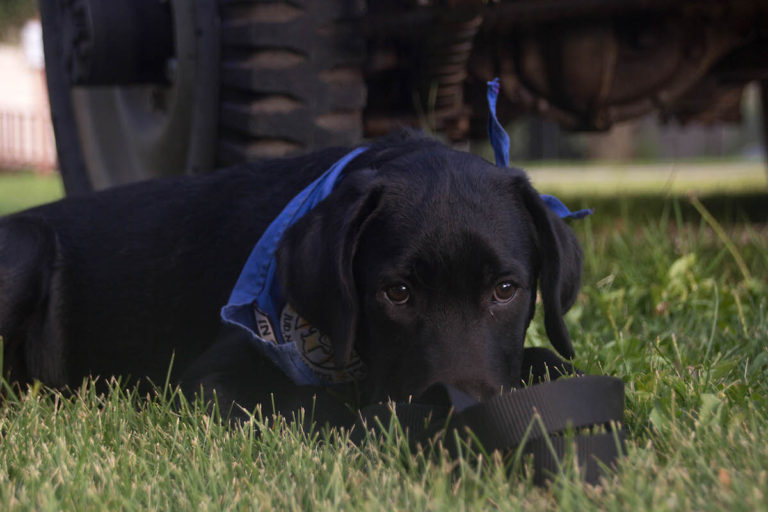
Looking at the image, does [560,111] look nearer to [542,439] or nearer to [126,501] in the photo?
[542,439]

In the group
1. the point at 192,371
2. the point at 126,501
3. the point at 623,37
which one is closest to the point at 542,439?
the point at 126,501

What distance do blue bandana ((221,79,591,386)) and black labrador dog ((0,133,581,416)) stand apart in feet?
0.26

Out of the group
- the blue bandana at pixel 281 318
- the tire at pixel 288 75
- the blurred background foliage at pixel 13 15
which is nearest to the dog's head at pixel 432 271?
the blue bandana at pixel 281 318

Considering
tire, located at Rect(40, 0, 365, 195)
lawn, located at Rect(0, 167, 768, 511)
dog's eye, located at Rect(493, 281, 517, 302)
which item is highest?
tire, located at Rect(40, 0, 365, 195)

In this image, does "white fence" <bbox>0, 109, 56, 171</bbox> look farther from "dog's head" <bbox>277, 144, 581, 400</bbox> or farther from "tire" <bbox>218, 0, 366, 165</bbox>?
"dog's head" <bbox>277, 144, 581, 400</bbox>

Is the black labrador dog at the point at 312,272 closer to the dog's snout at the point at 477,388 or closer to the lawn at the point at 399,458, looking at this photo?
the dog's snout at the point at 477,388

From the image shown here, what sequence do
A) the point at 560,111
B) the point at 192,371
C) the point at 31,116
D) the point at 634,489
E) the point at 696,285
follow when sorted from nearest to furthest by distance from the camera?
the point at 634,489, the point at 192,371, the point at 696,285, the point at 560,111, the point at 31,116

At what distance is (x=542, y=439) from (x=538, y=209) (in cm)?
88

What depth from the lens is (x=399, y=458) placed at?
2.00 meters

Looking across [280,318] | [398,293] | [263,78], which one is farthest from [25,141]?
[398,293]

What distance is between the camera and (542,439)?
189 cm

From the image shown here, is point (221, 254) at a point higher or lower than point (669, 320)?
higher

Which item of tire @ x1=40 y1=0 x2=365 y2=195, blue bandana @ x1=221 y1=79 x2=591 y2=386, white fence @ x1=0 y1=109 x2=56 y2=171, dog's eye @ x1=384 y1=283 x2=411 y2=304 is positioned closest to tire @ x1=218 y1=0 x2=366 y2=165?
tire @ x1=40 y1=0 x2=365 y2=195

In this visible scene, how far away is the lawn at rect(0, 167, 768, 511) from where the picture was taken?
174 cm
